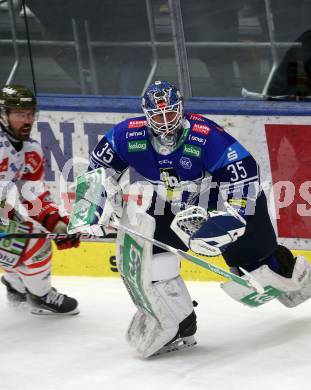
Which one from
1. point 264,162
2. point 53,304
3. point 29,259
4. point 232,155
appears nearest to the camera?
point 232,155

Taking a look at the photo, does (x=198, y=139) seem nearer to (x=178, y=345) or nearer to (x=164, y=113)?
(x=164, y=113)

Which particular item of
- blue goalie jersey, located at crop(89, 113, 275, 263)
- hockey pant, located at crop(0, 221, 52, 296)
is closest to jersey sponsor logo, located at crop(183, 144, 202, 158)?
blue goalie jersey, located at crop(89, 113, 275, 263)

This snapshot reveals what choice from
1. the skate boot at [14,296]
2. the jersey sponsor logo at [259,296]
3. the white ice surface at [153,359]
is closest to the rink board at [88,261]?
the white ice surface at [153,359]

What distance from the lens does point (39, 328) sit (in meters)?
4.64

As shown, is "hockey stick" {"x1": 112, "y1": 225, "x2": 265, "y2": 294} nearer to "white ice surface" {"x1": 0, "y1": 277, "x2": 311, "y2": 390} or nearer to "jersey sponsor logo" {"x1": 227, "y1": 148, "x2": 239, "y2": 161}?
"white ice surface" {"x1": 0, "y1": 277, "x2": 311, "y2": 390}

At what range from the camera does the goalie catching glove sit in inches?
149

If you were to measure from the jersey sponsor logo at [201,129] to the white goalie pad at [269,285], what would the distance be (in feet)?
2.00

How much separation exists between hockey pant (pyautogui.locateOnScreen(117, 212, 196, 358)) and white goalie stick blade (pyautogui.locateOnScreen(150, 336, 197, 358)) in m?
0.06

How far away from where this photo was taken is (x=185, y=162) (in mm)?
4012

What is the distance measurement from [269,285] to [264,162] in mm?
1293

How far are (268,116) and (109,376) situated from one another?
6.61 ft

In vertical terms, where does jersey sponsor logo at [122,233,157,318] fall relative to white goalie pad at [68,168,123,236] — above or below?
below

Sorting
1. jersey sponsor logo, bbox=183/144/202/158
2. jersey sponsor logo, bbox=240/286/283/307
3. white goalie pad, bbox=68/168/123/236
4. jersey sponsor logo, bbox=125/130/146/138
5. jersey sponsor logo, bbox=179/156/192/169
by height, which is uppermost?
jersey sponsor logo, bbox=125/130/146/138

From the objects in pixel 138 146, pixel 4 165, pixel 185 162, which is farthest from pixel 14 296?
pixel 185 162
